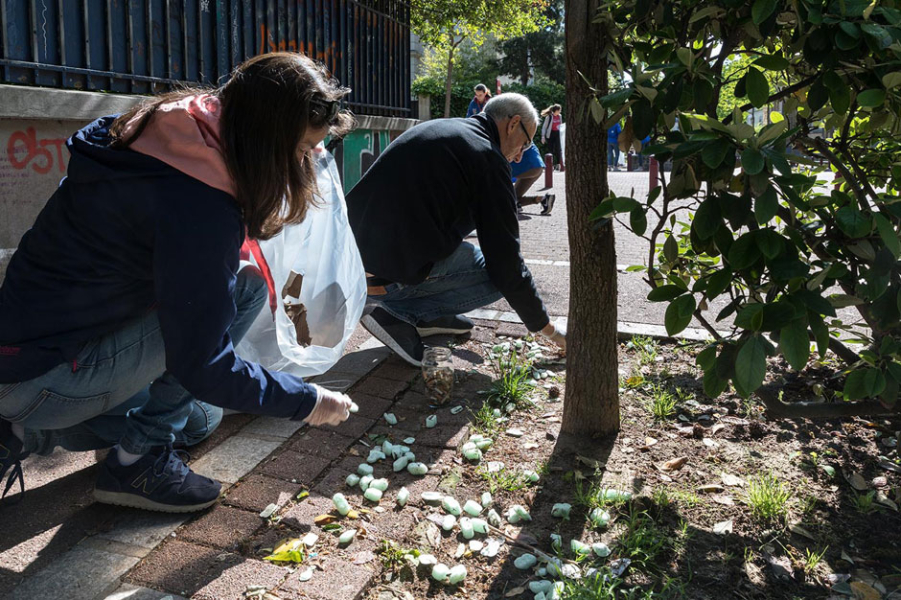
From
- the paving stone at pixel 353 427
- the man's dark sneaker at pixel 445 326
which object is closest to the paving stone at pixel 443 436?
the paving stone at pixel 353 427

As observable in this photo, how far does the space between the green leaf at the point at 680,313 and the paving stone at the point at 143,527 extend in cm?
163

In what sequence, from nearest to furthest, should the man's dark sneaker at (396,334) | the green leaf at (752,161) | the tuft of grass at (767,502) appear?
the green leaf at (752,161)
the tuft of grass at (767,502)
the man's dark sneaker at (396,334)

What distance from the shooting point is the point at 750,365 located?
5.94 ft

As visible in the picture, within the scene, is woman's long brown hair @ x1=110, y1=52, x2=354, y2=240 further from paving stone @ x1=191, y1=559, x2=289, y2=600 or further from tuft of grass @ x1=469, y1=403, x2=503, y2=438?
tuft of grass @ x1=469, y1=403, x2=503, y2=438

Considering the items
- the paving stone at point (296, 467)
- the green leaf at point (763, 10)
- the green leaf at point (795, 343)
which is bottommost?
the paving stone at point (296, 467)

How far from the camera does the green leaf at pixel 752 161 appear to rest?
5.40 ft

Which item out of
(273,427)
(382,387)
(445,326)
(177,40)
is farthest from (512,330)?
(177,40)

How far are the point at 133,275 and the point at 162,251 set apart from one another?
0.26 meters

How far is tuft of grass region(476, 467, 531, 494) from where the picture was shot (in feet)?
8.75

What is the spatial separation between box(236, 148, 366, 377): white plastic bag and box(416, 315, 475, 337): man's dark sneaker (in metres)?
0.83

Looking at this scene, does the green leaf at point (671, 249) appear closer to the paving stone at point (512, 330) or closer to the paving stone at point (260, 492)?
the paving stone at point (260, 492)

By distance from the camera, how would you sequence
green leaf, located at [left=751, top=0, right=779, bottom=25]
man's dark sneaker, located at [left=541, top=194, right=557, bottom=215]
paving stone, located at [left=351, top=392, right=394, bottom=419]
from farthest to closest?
1. man's dark sneaker, located at [left=541, top=194, right=557, bottom=215]
2. paving stone, located at [left=351, top=392, right=394, bottom=419]
3. green leaf, located at [left=751, top=0, right=779, bottom=25]

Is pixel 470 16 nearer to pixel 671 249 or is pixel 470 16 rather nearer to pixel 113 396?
pixel 671 249

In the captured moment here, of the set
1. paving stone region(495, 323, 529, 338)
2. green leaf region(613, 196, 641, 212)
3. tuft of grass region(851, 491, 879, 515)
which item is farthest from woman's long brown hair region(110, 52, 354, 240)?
paving stone region(495, 323, 529, 338)
